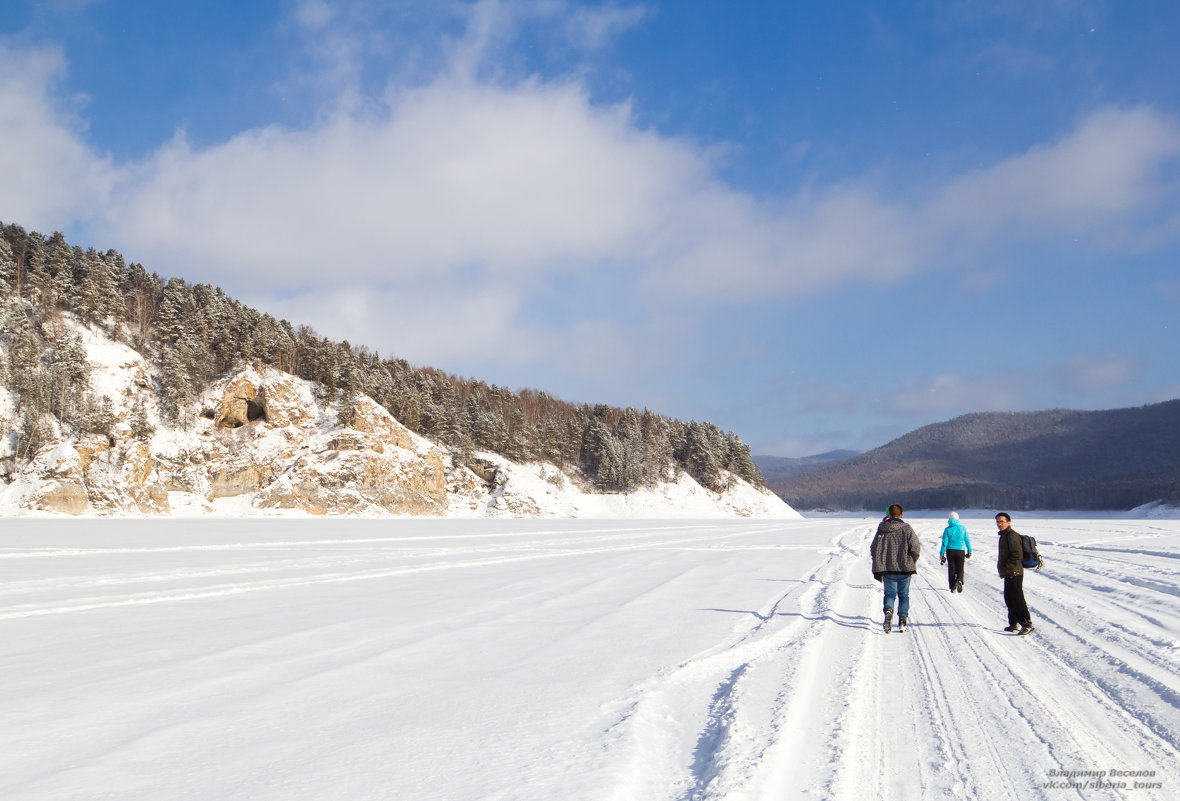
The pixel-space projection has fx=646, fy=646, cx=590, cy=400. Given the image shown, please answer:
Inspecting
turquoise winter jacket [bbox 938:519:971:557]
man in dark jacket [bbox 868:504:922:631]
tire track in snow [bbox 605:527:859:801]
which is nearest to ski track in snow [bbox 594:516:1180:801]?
tire track in snow [bbox 605:527:859:801]

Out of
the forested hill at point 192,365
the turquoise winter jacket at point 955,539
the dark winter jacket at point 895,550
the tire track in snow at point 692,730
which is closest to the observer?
the tire track in snow at point 692,730

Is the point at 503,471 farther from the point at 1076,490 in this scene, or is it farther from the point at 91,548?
the point at 1076,490

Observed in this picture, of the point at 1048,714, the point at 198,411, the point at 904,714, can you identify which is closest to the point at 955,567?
the point at 1048,714

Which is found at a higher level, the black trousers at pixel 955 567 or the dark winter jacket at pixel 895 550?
the dark winter jacket at pixel 895 550

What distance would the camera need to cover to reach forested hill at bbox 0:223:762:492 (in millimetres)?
48438

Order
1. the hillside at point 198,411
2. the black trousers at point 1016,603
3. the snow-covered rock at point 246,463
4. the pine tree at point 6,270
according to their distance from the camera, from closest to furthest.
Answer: the black trousers at point 1016,603 → the snow-covered rock at point 246,463 → the hillside at point 198,411 → the pine tree at point 6,270

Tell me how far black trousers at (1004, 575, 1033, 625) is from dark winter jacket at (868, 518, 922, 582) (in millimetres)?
1221

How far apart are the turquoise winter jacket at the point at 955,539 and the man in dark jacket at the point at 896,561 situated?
382 centimetres

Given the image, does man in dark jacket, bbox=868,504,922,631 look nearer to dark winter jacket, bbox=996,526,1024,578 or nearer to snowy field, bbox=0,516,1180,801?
snowy field, bbox=0,516,1180,801

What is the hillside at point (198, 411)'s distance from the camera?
46.5 m

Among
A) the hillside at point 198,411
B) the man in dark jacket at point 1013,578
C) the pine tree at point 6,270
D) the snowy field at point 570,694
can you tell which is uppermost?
the pine tree at point 6,270

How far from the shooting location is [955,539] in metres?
12.5

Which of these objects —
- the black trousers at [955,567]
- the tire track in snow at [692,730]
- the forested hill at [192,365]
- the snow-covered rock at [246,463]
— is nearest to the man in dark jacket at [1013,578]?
the black trousers at [955,567]

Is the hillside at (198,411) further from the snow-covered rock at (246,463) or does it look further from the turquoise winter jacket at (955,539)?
the turquoise winter jacket at (955,539)
